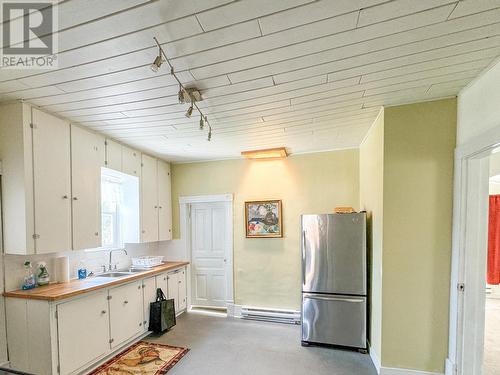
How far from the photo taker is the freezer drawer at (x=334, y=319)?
2.68m

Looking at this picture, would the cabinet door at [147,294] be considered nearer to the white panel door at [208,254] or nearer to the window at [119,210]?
the window at [119,210]

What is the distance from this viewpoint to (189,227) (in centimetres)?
423

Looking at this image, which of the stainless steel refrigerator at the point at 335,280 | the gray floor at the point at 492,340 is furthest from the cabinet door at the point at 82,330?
the gray floor at the point at 492,340

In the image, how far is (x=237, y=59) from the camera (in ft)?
4.84

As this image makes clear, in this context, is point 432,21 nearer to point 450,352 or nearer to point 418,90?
point 418,90

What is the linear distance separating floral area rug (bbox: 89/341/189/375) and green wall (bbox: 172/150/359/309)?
1330 mm

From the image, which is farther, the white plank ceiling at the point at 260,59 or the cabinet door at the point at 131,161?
the cabinet door at the point at 131,161

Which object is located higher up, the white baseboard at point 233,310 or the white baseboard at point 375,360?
the white baseboard at point 375,360

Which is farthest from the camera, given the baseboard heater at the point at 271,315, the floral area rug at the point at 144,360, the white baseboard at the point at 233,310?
the white baseboard at the point at 233,310

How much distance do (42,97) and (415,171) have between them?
3.27 meters

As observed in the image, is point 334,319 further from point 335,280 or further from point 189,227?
point 189,227

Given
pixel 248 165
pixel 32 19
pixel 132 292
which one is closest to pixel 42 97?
pixel 32 19

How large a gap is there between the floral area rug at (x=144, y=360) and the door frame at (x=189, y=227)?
1214 mm

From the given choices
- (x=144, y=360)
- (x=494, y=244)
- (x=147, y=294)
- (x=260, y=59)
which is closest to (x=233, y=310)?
(x=147, y=294)
